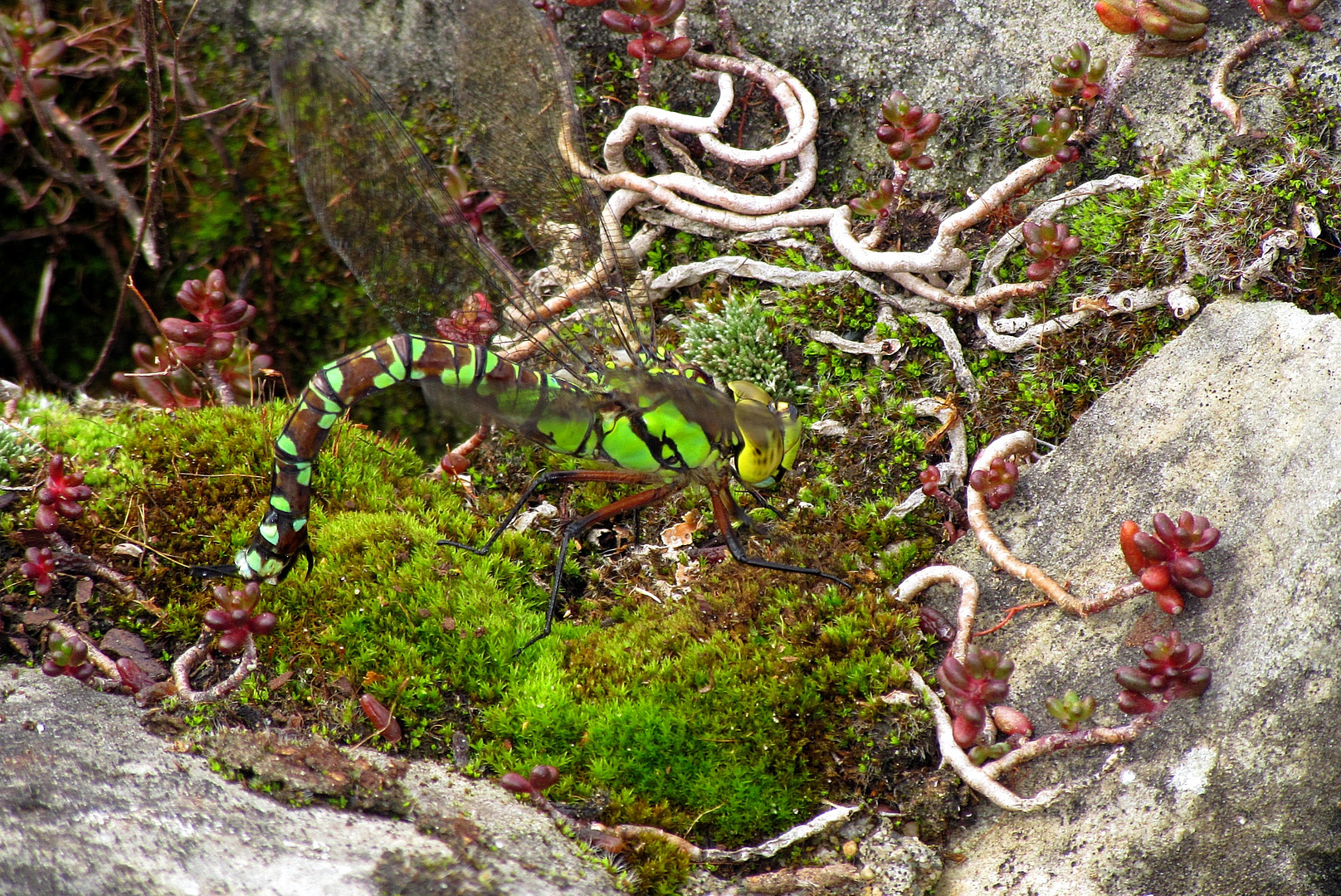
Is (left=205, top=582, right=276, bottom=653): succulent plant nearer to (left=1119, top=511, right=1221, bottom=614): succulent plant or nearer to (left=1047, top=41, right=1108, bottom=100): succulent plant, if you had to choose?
(left=1119, top=511, right=1221, bottom=614): succulent plant

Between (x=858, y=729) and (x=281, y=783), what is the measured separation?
1.68 metres

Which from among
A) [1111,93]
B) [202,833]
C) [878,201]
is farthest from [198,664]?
[1111,93]

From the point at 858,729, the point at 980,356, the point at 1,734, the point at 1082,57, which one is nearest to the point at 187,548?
the point at 1,734

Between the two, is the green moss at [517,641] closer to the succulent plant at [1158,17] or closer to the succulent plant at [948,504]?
the succulent plant at [948,504]

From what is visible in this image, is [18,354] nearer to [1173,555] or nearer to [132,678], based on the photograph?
[132,678]

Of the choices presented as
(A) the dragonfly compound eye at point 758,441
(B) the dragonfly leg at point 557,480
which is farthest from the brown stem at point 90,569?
(A) the dragonfly compound eye at point 758,441

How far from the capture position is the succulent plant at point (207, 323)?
145 inches

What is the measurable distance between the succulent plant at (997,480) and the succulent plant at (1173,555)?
1.62 feet

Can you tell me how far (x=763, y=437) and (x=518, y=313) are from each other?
1064mm

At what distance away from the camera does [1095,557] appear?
299 centimetres

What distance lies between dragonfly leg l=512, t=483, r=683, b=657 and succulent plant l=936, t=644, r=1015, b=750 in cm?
117

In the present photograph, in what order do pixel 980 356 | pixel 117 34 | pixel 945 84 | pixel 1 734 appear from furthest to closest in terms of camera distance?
pixel 117 34
pixel 945 84
pixel 980 356
pixel 1 734

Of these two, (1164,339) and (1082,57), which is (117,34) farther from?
(1164,339)

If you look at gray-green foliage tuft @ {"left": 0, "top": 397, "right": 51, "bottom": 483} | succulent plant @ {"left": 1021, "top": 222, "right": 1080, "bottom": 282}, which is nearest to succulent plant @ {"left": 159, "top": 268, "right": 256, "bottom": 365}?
gray-green foliage tuft @ {"left": 0, "top": 397, "right": 51, "bottom": 483}
